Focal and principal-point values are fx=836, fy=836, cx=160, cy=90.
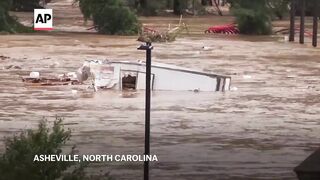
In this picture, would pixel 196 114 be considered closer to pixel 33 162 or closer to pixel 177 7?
pixel 33 162

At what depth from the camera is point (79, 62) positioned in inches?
1136

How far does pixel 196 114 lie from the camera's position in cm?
1770

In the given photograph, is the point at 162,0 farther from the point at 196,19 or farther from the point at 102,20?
the point at 102,20

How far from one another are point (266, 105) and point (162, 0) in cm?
4700

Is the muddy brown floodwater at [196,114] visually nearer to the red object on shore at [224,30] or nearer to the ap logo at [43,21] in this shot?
the ap logo at [43,21]

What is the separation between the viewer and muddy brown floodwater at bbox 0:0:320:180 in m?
11.6

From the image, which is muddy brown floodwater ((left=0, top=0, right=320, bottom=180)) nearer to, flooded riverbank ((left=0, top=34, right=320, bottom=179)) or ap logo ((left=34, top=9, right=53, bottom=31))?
flooded riverbank ((left=0, top=34, right=320, bottom=179))

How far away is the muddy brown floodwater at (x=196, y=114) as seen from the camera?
11.6 m

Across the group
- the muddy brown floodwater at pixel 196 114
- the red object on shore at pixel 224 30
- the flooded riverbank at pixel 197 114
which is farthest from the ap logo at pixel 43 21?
the flooded riverbank at pixel 197 114

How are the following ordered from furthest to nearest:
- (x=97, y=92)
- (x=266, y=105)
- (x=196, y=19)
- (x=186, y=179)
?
(x=196, y=19)
(x=97, y=92)
(x=266, y=105)
(x=186, y=179)

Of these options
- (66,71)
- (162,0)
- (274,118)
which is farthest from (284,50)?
(162,0)

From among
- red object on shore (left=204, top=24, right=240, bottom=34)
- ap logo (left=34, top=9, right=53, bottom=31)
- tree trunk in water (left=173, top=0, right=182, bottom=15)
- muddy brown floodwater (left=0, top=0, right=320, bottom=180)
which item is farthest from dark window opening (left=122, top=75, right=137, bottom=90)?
tree trunk in water (left=173, top=0, right=182, bottom=15)

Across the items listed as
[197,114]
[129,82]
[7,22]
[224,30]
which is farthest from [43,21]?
[197,114]

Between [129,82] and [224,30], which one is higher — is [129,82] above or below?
above
